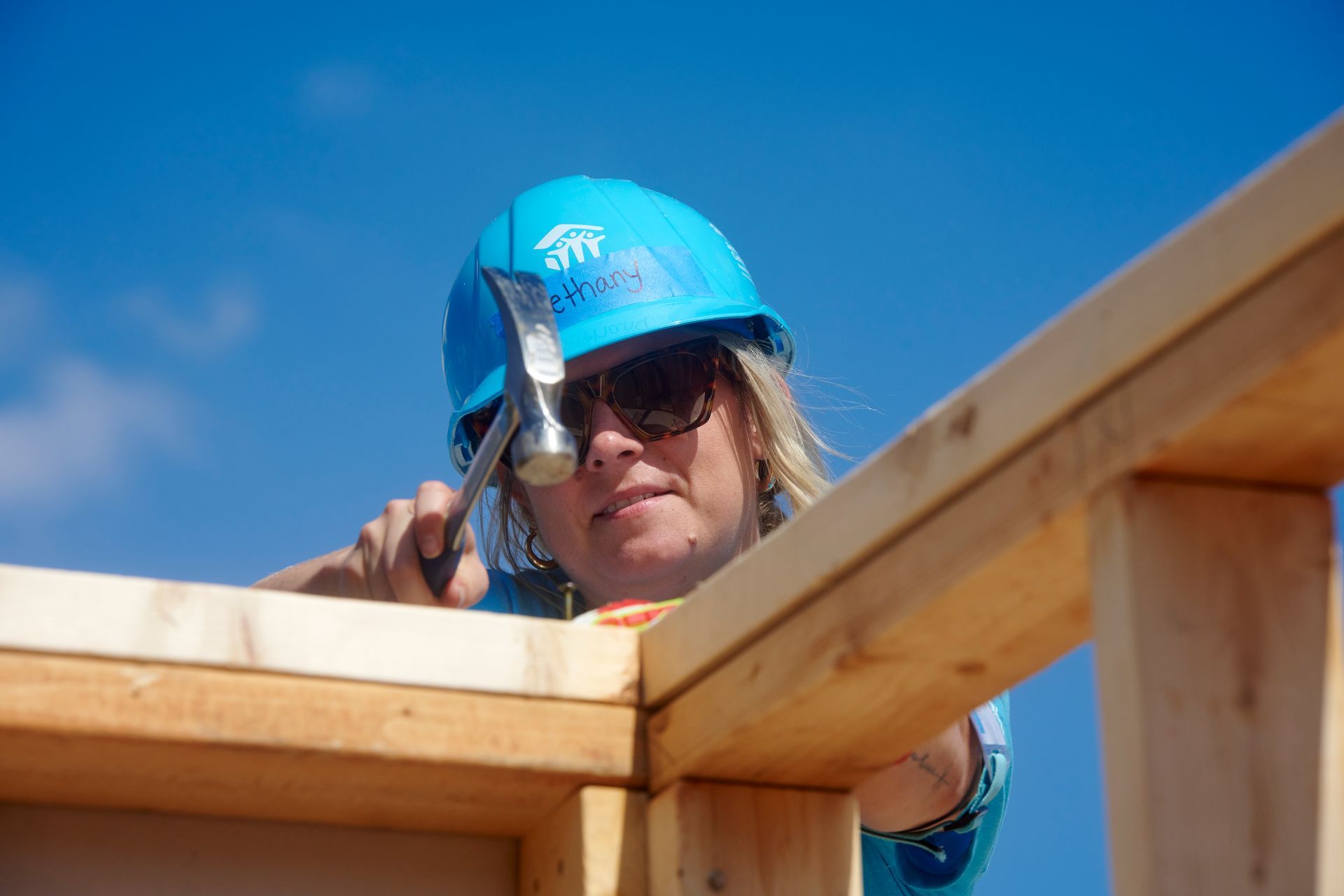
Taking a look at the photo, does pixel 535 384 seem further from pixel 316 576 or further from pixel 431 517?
pixel 316 576

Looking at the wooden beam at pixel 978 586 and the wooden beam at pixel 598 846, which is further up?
the wooden beam at pixel 978 586

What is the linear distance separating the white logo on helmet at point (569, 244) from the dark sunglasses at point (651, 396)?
0.26 meters

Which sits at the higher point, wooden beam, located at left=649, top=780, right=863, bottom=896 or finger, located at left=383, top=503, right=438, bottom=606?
finger, located at left=383, top=503, right=438, bottom=606

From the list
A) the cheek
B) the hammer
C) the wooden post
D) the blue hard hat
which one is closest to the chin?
the cheek

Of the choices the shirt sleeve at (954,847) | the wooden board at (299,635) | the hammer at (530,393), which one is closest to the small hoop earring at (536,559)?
the shirt sleeve at (954,847)

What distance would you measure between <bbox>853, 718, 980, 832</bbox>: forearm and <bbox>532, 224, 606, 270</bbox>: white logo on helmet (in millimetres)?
1342

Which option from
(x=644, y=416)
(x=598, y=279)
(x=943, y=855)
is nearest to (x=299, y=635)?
(x=943, y=855)

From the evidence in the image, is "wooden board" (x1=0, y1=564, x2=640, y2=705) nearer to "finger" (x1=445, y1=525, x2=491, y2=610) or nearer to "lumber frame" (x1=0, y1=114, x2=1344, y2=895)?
"lumber frame" (x1=0, y1=114, x2=1344, y2=895)

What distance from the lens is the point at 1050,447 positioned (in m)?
1.09

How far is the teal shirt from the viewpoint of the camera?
2486mm

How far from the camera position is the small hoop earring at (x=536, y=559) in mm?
3279

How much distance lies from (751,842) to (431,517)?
2.38 ft

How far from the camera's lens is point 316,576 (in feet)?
7.82

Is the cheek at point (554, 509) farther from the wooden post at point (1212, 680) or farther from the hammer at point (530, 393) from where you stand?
the wooden post at point (1212, 680)
